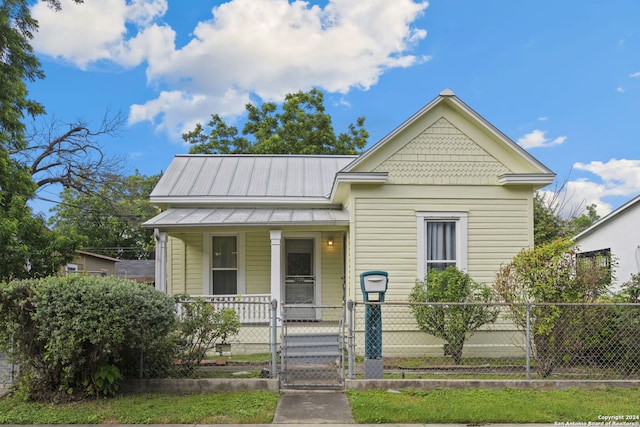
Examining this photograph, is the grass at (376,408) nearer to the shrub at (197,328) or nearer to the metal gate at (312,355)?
the metal gate at (312,355)

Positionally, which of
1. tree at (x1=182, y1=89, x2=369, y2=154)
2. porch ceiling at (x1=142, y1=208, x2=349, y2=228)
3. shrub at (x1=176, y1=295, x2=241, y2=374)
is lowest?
shrub at (x1=176, y1=295, x2=241, y2=374)

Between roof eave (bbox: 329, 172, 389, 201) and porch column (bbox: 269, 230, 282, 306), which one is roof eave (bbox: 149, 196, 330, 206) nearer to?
porch column (bbox: 269, 230, 282, 306)

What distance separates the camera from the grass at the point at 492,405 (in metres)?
5.42

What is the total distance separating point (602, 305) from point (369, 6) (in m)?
11.3

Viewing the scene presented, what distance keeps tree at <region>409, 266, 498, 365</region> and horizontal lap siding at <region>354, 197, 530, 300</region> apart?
690mm


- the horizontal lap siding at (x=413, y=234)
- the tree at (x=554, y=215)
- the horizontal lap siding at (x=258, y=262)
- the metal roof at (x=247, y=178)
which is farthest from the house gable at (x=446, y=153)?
the tree at (x=554, y=215)

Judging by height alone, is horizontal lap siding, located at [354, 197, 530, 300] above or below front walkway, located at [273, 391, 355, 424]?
above

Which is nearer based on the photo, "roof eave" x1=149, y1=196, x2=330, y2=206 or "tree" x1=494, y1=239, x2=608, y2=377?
"tree" x1=494, y1=239, x2=608, y2=377

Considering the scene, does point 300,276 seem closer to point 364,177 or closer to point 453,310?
point 364,177

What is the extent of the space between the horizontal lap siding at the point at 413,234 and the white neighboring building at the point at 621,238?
3.82 m

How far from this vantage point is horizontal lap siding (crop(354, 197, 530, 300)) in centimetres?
929

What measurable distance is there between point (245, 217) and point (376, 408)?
5.73 metres

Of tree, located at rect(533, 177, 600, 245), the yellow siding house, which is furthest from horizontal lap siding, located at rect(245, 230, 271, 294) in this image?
tree, located at rect(533, 177, 600, 245)

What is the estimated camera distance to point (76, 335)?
18.5ft
